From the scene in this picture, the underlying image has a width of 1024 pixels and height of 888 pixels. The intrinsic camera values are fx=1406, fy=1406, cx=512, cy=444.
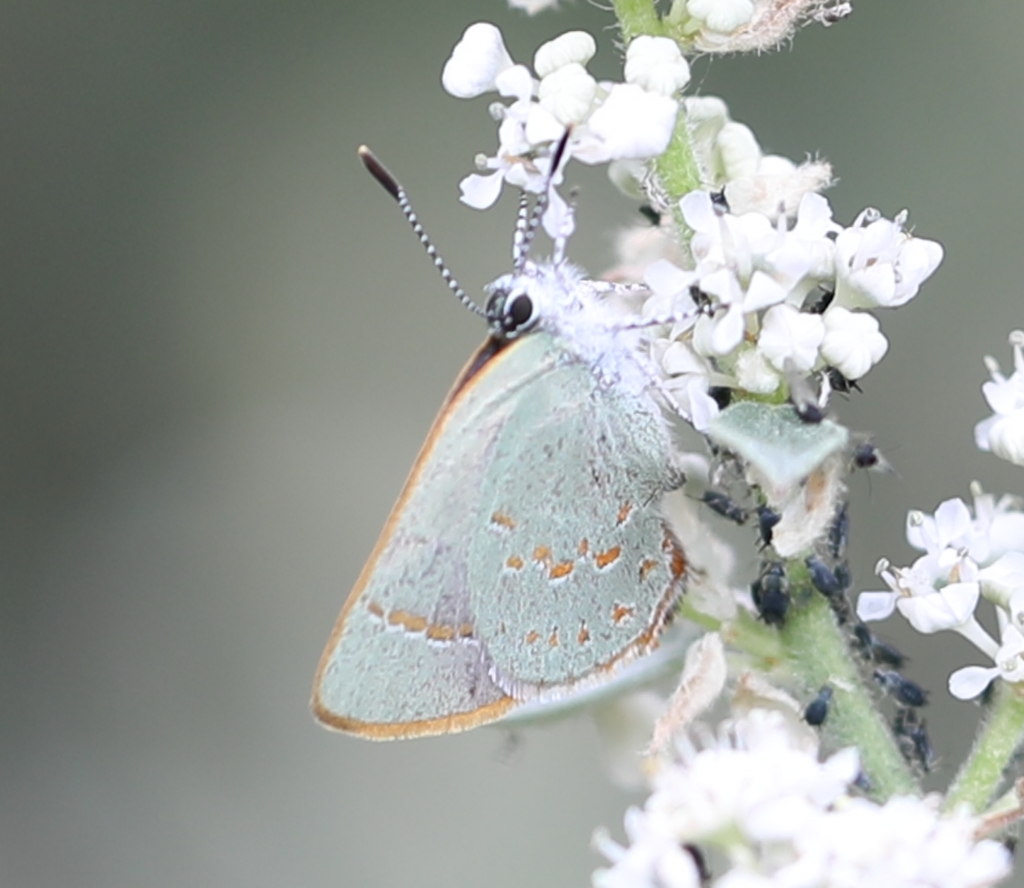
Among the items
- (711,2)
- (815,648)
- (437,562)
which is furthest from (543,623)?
(711,2)

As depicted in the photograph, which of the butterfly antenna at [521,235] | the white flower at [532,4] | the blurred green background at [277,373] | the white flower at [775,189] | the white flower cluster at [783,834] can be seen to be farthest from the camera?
the blurred green background at [277,373]

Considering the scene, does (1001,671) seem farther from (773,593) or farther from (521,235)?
(521,235)

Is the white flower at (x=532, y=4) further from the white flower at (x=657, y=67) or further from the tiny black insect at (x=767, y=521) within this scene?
the tiny black insect at (x=767, y=521)

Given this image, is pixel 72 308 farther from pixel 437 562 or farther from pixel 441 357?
pixel 437 562

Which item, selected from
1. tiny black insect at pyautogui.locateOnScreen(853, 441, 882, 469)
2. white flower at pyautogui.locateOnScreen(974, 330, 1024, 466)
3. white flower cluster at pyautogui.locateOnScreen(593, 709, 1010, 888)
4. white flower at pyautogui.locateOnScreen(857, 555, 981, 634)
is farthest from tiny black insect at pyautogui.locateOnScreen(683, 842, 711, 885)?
white flower at pyautogui.locateOnScreen(974, 330, 1024, 466)

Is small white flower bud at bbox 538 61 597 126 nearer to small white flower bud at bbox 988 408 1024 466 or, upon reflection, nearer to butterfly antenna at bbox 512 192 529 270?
butterfly antenna at bbox 512 192 529 270

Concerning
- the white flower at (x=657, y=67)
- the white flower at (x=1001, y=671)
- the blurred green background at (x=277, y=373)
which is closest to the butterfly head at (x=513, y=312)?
the white flower at (x=657, y=67)

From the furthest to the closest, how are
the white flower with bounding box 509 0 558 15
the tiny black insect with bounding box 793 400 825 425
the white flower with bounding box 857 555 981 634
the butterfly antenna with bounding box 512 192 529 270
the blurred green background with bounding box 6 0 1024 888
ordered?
the blurred green background with bounding box 6 0 1024 888 < the butterfly antenna with bounding box 512 192 529 270 < the white flower with bounding box 509 0 558 15 < the white flower with bounding box 857 555 981 634 < the tiny black insect with bounding box 793 400 825 425
